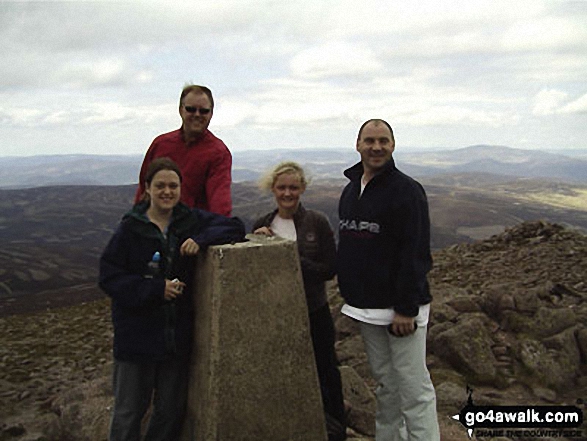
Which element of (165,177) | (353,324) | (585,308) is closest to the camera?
(165,177)

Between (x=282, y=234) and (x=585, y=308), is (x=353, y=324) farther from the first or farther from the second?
(x=282, y=234)

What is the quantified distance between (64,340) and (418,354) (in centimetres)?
1143

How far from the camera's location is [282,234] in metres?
4.43

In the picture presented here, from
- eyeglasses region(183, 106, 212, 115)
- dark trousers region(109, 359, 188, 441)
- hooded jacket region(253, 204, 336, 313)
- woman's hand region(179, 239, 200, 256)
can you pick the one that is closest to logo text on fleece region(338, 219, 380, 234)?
hooded jacket region(253, 204, 336, 313)

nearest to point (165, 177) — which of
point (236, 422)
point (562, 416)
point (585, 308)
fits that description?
point (236, 422)

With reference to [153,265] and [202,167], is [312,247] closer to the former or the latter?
[202,167]

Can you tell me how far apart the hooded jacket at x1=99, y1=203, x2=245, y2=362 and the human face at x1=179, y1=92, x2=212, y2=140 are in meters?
0.74

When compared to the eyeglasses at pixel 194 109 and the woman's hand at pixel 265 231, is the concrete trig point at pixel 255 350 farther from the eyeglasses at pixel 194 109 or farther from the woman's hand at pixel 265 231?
the eyeglasses at pixel 194 109

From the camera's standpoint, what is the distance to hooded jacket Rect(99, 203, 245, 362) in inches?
142

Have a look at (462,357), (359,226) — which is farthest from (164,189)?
(462,357)

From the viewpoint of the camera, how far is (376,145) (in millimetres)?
3869

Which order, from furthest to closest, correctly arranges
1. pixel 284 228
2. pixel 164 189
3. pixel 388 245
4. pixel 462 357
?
pixel 462 357, pixel 284 228, pixel 388 245, pixel 164 189

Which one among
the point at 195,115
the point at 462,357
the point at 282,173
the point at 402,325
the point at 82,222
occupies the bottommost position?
the point at 82,222

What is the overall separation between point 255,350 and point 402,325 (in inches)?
47.9
